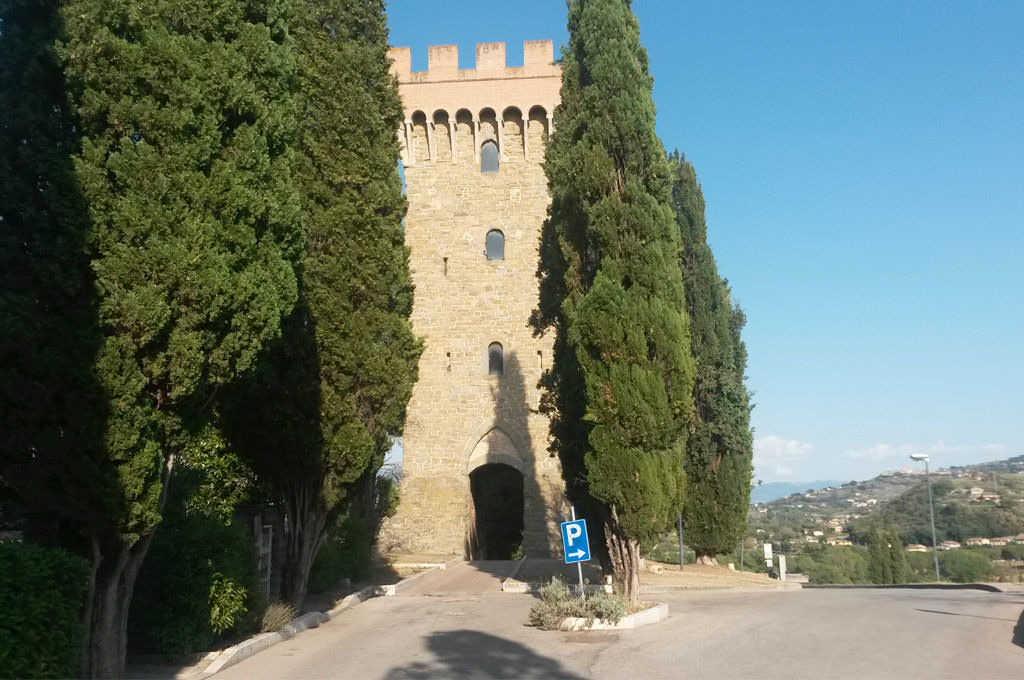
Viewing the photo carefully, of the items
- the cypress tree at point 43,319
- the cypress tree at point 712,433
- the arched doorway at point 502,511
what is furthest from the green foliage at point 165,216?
the arched doorway at point 502,511

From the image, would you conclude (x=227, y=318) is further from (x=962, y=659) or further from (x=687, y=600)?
(x=687, y=600)

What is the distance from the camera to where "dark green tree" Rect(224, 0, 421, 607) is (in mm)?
11984

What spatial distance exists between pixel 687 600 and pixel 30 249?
1287 centimetres

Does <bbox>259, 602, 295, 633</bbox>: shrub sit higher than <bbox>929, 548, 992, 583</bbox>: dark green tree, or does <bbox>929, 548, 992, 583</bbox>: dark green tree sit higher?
<bbox>259, 602, 295, 633</bbox>: shrub

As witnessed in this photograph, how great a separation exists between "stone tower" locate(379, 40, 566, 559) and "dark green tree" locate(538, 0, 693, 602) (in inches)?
454

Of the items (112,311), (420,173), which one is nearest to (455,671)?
(112,311)

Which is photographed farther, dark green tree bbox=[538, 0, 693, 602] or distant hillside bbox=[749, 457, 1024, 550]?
distant hillside bbox=[749, 457, 1024, 550]

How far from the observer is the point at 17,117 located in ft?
24.2

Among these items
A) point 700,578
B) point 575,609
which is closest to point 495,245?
point 700,578

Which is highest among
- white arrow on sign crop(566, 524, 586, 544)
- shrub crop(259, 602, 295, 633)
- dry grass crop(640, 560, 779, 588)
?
white arrow on sign crop(566, 524, 586, 544)

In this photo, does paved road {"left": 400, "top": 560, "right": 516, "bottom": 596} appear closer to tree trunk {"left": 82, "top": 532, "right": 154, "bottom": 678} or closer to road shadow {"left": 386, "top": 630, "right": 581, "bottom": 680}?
road shadow {"left": 386, "top": 630, "right": 581, "bottom": 680}

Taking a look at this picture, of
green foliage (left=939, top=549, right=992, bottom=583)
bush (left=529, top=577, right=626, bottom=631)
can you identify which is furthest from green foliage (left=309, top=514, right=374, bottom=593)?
green foliage (left=939, top=549, right=992, bottom=583)

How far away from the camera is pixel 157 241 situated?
744cm

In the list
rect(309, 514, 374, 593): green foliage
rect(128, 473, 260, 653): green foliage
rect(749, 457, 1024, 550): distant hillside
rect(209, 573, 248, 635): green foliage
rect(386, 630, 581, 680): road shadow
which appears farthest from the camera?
rect(749, 457, 1024, 550): distant hillside
